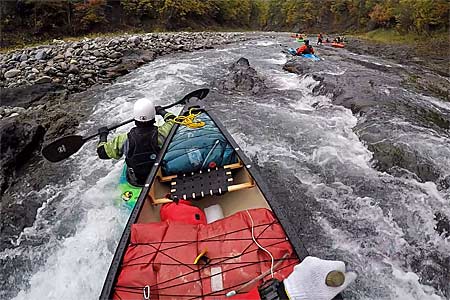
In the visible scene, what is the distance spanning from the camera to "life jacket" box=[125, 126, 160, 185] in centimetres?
389

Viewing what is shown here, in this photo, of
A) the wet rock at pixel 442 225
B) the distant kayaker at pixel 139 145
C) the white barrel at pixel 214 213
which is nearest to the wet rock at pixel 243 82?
the distant kayaker at pixel 139 145

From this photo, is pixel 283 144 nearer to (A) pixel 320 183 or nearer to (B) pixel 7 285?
(A) pixel 320 183

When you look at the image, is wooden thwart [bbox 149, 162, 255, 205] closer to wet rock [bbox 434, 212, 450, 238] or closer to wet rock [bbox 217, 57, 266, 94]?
wet rock [bbox 434, 212, 450, 238]

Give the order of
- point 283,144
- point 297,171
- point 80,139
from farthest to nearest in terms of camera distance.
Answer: point 283,144 → point 297,171 → point 80,139

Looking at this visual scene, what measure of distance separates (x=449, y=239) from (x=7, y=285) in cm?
482

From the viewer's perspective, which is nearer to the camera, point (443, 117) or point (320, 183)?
point (320, 183)

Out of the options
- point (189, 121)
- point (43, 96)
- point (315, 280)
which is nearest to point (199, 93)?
point (189, 121)

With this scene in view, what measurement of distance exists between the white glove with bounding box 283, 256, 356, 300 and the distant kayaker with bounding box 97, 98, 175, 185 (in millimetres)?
2461

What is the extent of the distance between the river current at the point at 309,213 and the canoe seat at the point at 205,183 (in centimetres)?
90

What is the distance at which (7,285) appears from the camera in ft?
11.9

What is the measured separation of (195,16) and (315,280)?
31.1 meters

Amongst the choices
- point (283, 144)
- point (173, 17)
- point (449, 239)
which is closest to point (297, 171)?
point (283, 144)

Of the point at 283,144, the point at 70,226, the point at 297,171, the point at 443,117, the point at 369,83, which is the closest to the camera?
the point at 70,226

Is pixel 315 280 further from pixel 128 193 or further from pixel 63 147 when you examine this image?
pixel 63 147
